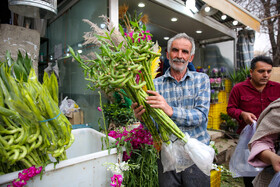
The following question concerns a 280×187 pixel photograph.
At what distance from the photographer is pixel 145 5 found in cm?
334

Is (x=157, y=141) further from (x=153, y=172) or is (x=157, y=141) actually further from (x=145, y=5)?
(x=145, y=5)

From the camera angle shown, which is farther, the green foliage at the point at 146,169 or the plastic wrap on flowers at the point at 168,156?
the green foliage at the point at 146,169

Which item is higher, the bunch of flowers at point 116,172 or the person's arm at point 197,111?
the person's arm at point 197,111

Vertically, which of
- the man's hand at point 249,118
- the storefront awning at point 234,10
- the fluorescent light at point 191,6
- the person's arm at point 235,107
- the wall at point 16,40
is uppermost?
the fluorescent light at point 191,6

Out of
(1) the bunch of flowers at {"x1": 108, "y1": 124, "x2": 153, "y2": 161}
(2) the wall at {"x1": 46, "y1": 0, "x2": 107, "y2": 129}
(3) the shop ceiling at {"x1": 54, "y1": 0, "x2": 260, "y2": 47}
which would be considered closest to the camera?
(1) the bunch of flowers at {"x1": 108, "y1": 124, "x2": 153, "y2": 161}

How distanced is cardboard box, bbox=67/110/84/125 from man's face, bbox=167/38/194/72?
207cm

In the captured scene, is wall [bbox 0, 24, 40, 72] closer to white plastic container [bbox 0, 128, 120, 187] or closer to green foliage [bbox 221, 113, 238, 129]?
white plastic container [bbox 0, 128, 120, 187]

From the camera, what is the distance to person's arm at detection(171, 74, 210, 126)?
3.74 feet

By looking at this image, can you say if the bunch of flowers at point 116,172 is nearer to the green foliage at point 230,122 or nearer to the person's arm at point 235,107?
the person's arm at point 235,107

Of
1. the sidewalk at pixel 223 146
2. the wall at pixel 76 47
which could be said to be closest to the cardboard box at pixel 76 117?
the wall at pixel 76 47

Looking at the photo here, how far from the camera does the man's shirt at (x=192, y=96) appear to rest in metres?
1.25

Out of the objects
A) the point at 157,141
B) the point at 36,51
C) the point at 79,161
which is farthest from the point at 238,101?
the point at 36,51

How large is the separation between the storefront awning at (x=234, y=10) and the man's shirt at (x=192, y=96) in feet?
7.17

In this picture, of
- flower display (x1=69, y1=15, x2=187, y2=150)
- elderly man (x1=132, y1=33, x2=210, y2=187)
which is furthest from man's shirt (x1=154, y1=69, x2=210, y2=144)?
flower display (x1=69, y1=15, x2=187, y2=150)
